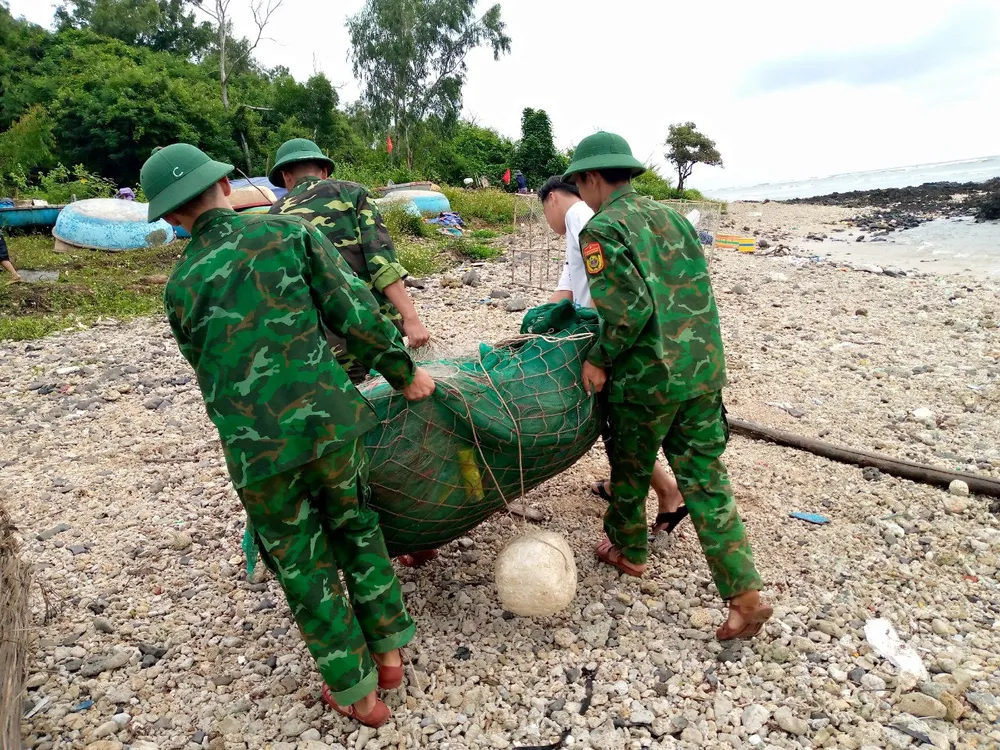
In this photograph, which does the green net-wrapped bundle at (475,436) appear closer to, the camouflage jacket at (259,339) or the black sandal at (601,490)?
the camouflage jacket at (259,339)

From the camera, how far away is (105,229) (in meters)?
11.5

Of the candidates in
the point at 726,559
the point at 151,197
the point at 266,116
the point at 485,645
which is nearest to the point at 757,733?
the point at 726,559

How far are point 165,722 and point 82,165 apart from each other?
21.4m

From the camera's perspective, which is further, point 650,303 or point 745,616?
point 745,616

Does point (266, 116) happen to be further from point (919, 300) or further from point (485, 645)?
point (485, 645)

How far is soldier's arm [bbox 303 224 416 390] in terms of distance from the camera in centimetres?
204

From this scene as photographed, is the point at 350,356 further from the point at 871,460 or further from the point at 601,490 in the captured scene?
the point at 871,460

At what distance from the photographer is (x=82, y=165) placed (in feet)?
62.2

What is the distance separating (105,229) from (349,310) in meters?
11.7

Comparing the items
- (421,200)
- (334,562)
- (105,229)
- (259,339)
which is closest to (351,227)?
(259,339)

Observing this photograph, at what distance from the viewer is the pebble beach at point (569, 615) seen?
2.30 metres

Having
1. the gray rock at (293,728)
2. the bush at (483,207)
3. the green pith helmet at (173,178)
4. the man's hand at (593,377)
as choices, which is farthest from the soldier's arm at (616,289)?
the bush at (483,207)


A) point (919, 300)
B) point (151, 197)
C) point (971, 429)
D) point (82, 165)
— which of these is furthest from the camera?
point (82, 165)

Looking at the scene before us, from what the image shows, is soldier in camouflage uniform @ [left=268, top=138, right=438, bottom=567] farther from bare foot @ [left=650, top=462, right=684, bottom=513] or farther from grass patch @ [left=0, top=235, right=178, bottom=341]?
grass patch @ [left=0, top=235, right=178, bottom=341]
